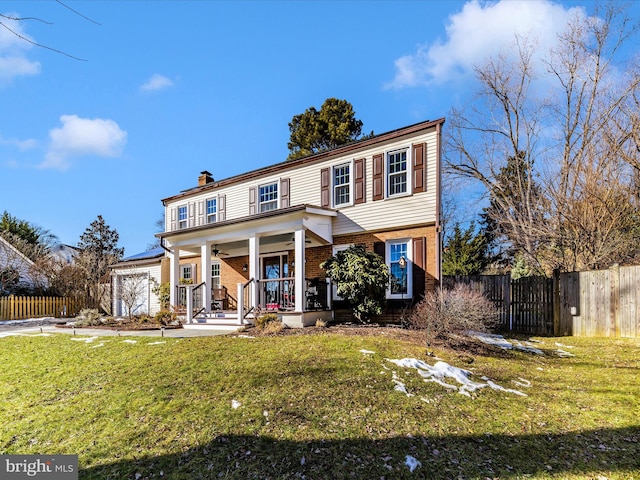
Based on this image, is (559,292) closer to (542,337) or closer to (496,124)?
A: (542,337)

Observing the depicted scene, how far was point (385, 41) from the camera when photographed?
11.5m

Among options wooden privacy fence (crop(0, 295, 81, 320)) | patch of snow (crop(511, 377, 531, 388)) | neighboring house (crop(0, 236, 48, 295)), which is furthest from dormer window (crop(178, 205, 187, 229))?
patch of snow (crop(511, 377, 531, 388))

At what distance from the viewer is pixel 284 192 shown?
1518 cm

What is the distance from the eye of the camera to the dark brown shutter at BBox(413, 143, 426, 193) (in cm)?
1195

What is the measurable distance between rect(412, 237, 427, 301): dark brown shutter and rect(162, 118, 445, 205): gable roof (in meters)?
3.52

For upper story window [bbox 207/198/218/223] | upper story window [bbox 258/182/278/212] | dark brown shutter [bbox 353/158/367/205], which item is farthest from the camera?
upper story window [bbox 207/198/218/223]

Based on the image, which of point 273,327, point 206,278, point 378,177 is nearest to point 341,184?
point 378,177

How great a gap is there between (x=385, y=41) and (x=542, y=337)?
33.9ft

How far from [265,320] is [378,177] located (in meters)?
5.98

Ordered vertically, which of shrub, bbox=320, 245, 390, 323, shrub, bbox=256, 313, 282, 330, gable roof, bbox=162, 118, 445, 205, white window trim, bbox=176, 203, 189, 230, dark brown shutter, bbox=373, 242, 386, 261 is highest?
gable roof, bbox=162, 118, 445, 205

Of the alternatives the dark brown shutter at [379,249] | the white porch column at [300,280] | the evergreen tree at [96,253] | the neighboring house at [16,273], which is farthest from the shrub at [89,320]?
the neighboring house at [16,273]

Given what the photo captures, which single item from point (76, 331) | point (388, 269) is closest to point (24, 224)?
point (76, 331)

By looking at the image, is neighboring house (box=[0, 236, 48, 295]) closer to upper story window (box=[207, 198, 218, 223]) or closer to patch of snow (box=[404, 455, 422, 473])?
upper story window (box=[207, 198, 218, 223])

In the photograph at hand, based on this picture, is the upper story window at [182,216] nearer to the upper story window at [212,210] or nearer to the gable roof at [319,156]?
the gable roof at [319,156]
